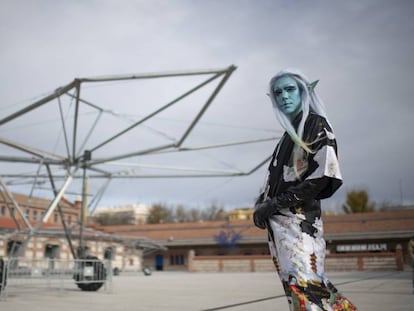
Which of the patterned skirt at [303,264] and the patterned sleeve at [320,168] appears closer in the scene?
the patterned skirt at [303,264]

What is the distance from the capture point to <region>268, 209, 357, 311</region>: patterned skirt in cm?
204

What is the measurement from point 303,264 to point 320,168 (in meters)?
0.48

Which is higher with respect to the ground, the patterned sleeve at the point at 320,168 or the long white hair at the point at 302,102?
the long white hair at the point at 302,102

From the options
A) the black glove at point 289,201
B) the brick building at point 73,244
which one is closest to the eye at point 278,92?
the black glove at point 289,201

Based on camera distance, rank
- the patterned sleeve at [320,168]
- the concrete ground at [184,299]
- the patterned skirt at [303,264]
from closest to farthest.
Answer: the patterned skirt at [303,264] < the patterned sleeve at [320,168] < the concrete ground at [184,299]

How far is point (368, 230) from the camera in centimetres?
4394

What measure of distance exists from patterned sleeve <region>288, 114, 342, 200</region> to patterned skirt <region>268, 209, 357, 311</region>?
120 millimetres

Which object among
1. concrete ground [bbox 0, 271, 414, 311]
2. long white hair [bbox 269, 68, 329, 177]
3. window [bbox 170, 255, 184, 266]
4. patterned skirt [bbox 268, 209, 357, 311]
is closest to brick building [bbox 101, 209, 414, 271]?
window [bbox 170, 255, 184, 266]

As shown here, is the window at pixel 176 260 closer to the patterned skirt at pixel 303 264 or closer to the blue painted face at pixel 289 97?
the blue painted face at pixel 289 97

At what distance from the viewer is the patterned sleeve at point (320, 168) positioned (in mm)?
2172

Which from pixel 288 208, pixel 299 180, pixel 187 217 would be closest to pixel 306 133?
pixel 299 180

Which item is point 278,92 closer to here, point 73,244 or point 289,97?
point 289,97

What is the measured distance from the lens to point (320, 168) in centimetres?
218

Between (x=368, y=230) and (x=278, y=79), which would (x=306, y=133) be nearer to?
(x=278, y=79)
